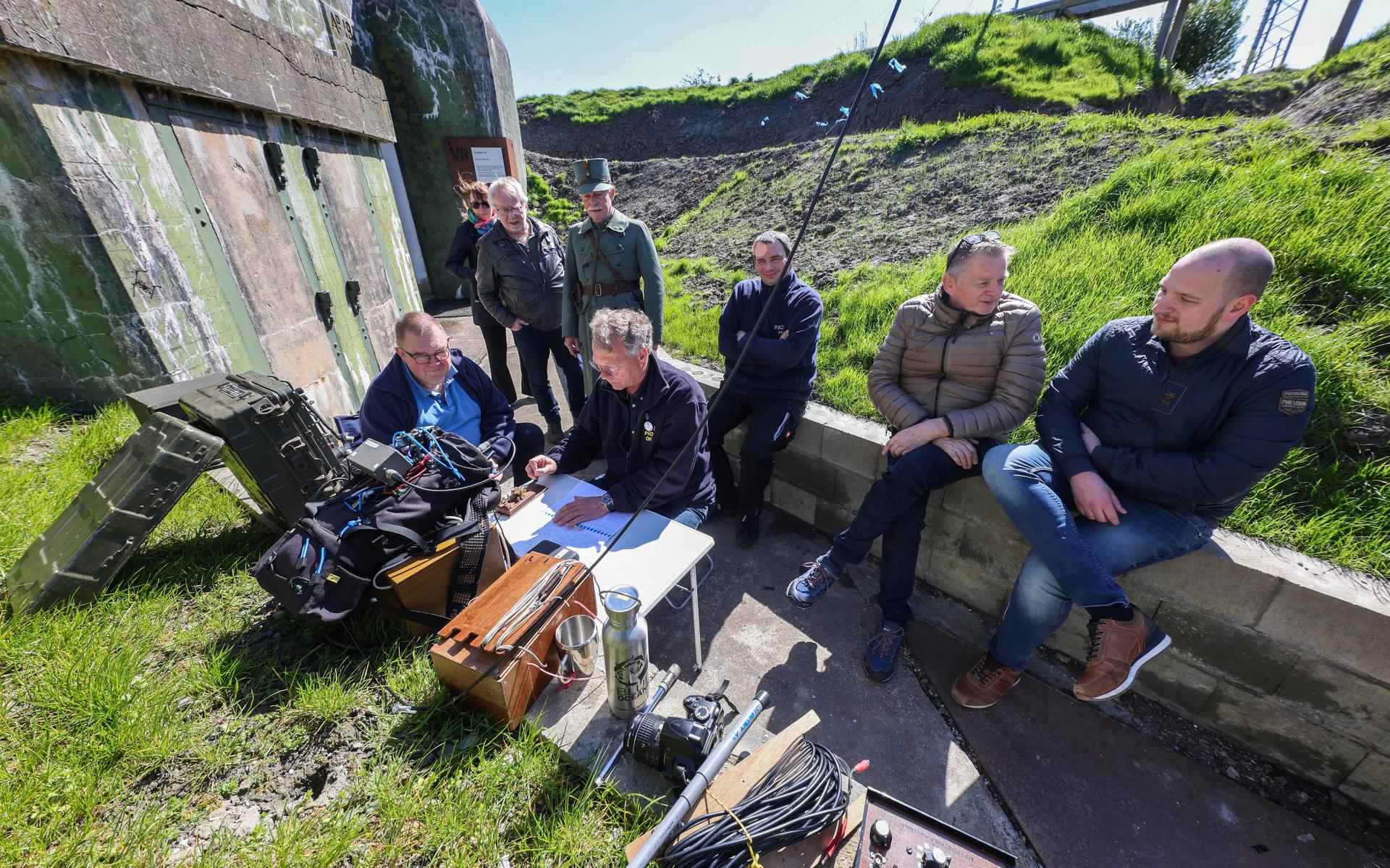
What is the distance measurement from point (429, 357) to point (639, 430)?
130 centimetres

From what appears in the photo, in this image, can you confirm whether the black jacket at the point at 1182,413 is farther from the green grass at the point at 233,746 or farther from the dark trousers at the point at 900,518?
Answer: the green grass at the point at 233,746

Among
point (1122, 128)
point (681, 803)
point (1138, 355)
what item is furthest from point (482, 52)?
point (681, 803)

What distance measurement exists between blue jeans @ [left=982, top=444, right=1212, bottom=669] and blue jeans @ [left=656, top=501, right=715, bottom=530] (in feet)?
4.59

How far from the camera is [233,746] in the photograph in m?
1.92

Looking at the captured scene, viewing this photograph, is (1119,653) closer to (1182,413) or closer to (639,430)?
(1182,413)

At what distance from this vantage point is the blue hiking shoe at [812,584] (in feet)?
8.95

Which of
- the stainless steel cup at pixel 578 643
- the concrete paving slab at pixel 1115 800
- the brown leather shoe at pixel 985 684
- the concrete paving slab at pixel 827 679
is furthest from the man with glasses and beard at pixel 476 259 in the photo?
the concrete paving slab at pixel 1115 800

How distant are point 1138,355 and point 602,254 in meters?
3.29

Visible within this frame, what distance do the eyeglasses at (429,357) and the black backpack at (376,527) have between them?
473 millimetres

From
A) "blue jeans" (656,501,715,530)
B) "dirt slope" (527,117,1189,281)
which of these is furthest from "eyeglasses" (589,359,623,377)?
"dirt slope" (527,117,1189,281)

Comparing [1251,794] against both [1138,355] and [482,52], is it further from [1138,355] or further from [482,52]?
[482,52]

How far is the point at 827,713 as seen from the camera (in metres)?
2.44

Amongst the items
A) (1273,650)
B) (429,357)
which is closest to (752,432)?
(429,357)

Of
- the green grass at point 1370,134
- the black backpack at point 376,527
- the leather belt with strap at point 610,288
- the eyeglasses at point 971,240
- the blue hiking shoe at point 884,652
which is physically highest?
the green grass at point 1370,134
